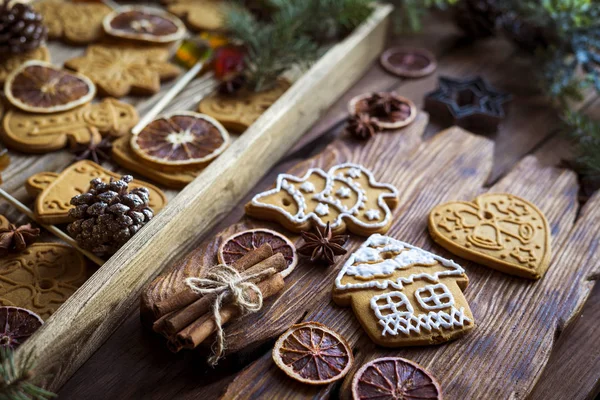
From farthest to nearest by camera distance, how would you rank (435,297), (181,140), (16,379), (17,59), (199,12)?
(199,12) → (17,59) → (181,140) → (435,297) → (16,379)

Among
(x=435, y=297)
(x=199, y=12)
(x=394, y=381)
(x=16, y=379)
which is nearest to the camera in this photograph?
(x=16, y=379)

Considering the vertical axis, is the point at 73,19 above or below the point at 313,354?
above

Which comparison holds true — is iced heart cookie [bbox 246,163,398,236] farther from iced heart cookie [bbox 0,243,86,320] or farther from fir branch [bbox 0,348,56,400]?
fir branch [bbox 0,348,56,400]

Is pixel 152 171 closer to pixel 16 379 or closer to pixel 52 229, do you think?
pixel 52 229

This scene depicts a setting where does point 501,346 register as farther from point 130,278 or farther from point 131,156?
point 131,156

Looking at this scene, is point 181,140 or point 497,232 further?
point 181,140

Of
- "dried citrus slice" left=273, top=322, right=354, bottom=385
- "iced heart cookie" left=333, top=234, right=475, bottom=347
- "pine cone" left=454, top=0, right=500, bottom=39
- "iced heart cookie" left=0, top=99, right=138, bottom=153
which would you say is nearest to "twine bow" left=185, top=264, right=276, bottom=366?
"dried citrus slice" left=273, top=322, right=354, bottom=385

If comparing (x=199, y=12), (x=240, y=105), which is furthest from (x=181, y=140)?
(x=199, y=12)

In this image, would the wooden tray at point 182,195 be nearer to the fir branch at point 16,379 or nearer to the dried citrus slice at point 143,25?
the fir branch at point 16,379
